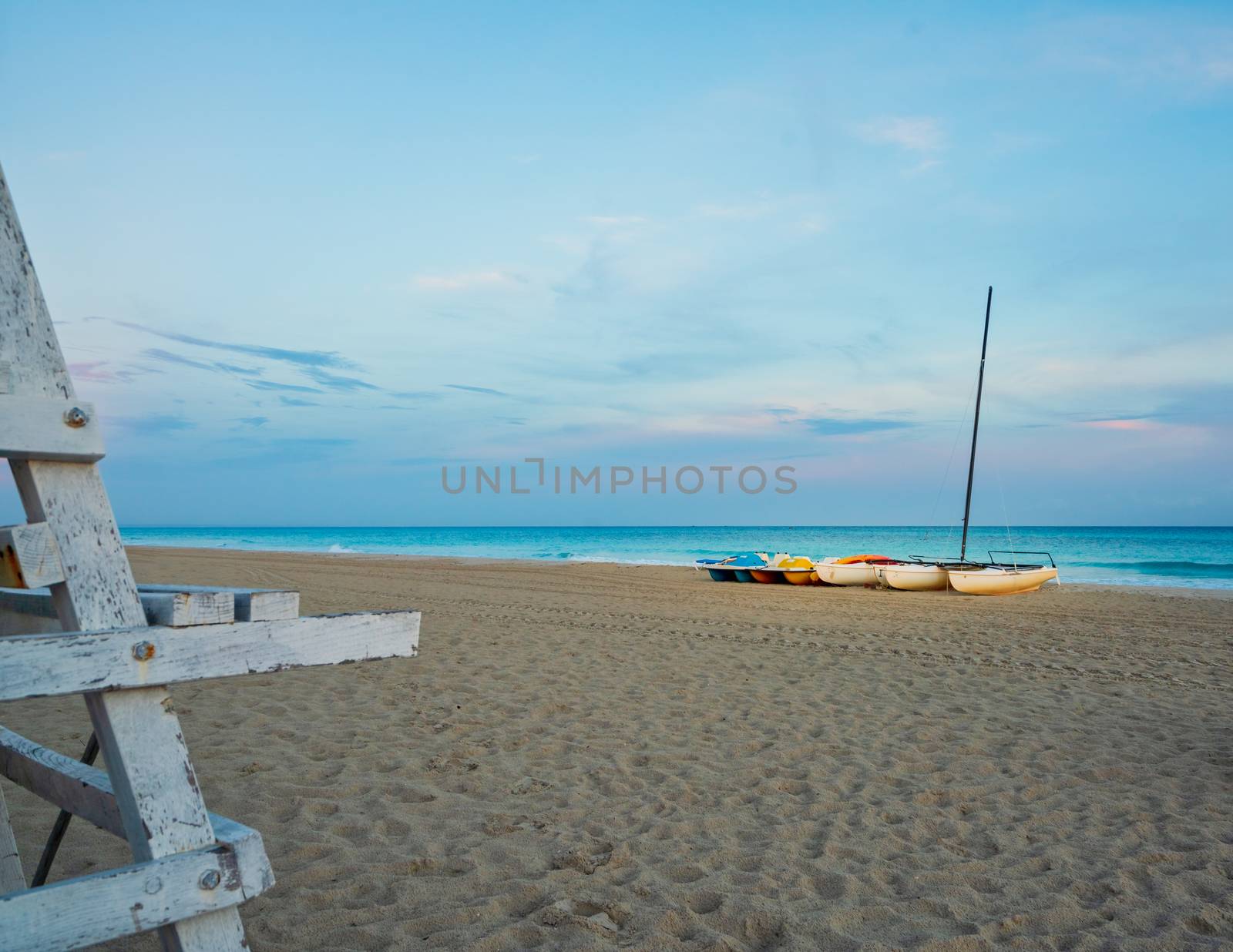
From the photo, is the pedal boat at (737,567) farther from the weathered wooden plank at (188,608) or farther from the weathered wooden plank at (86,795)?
the weathered wooden plank at (188,608)

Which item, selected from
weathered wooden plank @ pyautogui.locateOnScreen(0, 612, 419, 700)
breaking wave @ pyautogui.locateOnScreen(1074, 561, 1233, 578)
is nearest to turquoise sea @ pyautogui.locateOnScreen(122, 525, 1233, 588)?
breaking wave @ pyautogui.locateOnScreen(1074, 561, 1233, 578)

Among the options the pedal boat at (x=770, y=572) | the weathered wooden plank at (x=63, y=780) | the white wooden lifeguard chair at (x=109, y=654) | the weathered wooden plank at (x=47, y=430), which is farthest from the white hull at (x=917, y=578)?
the weathered wooden plank at (x=47, y=430)

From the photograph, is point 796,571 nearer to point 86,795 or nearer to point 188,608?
point 86,795

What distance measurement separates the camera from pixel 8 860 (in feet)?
8.65

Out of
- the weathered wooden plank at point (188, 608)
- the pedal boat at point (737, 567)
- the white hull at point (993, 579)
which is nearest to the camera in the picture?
the weathered wooden plank at point (188, 608)

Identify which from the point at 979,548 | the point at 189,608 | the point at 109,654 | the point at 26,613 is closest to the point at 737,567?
the point at 26,613

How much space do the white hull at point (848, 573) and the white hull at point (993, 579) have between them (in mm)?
1644

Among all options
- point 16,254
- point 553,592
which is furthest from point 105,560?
point 553,592

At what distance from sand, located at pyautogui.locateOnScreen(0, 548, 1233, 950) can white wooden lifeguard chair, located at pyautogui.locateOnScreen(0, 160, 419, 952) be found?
58.2 inches

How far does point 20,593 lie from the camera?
2098 millimetres

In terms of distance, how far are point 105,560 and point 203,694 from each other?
5.55m

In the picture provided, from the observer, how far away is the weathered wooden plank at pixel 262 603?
5.66ft

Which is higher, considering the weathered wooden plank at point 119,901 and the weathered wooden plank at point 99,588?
the weathered wooden plank at point 99,588

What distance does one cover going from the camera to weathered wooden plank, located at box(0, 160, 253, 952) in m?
1.58
